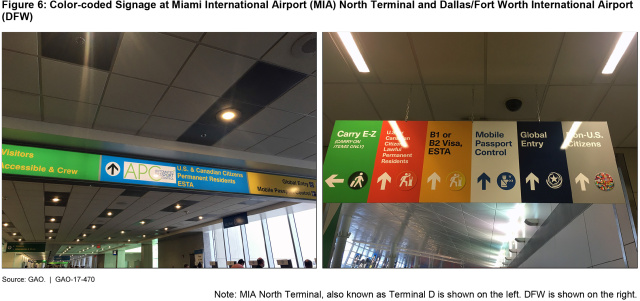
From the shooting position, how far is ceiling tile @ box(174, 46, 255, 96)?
11.0 ft

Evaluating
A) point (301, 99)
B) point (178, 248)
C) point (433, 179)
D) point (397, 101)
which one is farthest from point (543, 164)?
point (178, 248)

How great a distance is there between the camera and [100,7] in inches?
82.9

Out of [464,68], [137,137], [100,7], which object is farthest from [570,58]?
[137,137]

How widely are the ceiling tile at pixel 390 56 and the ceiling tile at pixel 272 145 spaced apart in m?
2.40

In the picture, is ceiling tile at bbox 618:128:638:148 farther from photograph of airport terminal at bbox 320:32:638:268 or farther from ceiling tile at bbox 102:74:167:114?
ceiling tile at bbox 102:74:167:114

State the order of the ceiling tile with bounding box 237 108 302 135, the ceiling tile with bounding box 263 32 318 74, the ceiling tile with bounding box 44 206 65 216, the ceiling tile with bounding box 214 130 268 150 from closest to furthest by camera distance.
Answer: the ceiling tile with bounding box 263 32 318 74 < the ceiling tile with bounding box 237 108 302 135 < the ceiling tile with bounding box 214 130 268 150 < the ceiling tile with bounding box 44 206 65 216

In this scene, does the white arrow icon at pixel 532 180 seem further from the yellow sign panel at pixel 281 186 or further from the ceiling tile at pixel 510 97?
the yellow sign panel at pixel 281 186

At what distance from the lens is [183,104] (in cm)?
425

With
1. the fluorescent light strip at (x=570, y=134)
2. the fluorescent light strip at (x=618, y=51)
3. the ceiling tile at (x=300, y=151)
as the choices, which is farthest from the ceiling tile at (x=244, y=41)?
the ceiling tile at (x=300, y=151)

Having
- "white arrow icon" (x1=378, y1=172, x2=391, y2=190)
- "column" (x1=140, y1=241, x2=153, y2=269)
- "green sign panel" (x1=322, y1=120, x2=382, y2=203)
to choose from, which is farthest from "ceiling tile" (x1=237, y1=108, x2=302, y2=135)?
"column" (x1=140, y1=241, x2=153, y2=269)

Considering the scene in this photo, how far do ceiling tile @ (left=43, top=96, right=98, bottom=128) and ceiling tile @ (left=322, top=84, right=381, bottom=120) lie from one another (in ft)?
7.84

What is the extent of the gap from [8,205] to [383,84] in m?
9.71

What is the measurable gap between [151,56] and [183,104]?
1.00m

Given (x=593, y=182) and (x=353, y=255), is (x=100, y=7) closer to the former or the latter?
(x=593, y=182)
